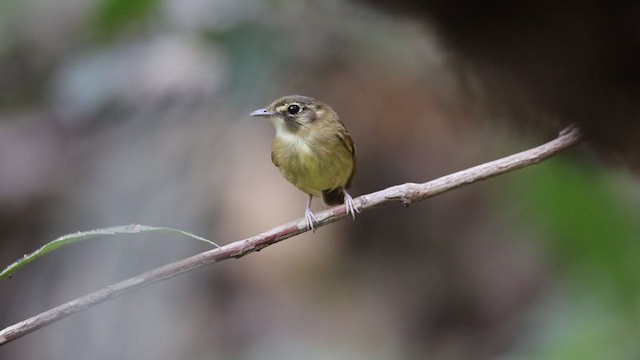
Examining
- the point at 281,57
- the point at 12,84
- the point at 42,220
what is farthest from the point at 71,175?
the point at 281,57

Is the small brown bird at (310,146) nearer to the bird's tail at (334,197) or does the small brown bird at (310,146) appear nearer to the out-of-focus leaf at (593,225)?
the bird's tail at (334,197)

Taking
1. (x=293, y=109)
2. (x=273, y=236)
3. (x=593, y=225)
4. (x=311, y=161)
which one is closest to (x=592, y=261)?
(x=593, y=225)

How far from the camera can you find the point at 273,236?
1248 millimetres

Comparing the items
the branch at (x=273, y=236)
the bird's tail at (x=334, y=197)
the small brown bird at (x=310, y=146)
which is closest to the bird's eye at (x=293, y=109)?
the small brown bird at (x=310, y=146)

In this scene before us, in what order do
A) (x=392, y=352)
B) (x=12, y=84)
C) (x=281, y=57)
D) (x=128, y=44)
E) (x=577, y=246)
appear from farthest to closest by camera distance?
(x=12, y=84) < (x=392, y=352) < (x=128, y=44) < (x=281, y=57) < (x=577, y=246)

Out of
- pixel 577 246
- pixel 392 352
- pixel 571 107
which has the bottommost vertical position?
pixel 571 107

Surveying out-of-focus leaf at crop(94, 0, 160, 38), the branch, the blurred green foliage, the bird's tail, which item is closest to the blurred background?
out-of-focus leaf at crop(94, 0, 160, 38)

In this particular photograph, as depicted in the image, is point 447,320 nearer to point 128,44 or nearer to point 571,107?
point 128,44

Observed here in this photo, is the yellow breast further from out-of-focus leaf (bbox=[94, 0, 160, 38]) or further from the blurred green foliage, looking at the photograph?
out-of-focus leaf (bbox=[94, 0, 160, 38])

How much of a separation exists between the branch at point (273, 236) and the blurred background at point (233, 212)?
196 centimetres

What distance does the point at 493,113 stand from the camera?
0.82 meters

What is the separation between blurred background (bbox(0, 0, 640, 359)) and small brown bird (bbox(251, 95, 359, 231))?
1100mm

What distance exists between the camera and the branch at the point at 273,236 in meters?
1.07

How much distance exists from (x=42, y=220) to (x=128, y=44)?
3.61ft
